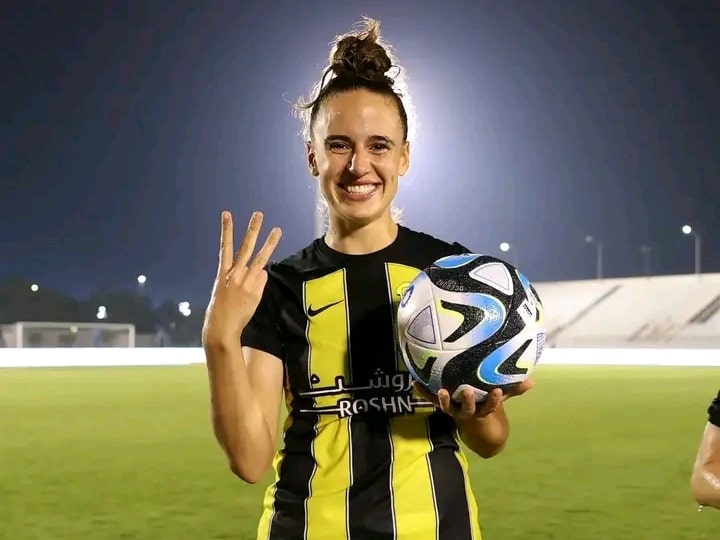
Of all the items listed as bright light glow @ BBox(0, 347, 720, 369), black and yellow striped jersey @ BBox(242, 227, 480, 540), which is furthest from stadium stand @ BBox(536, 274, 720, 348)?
black and yellow striped jersey @ BBox(242, 227, 480, 540)

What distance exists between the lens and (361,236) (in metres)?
Answer: 2.61

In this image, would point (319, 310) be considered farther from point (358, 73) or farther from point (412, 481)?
point (358, 73)

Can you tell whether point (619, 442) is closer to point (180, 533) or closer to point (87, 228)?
point (180, 533)

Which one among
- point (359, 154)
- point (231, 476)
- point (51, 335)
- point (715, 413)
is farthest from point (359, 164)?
point (51, 335)

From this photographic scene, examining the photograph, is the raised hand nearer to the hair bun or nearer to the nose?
the nose

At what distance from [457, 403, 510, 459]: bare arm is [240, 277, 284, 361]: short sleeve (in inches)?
20.5

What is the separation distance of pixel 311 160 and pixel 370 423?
2.47 ft

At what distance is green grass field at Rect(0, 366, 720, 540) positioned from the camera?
553 cm

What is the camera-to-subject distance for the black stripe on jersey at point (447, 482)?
2367mm

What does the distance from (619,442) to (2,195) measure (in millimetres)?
115302

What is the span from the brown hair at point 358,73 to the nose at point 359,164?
7.5 inches

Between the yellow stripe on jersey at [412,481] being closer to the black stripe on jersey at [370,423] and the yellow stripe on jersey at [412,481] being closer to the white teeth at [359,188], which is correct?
the black stripe on jersey at [370,423]

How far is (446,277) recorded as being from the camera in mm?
2398

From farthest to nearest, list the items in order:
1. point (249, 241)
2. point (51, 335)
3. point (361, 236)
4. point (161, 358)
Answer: point (51, 335)
point (161, 358)
point (361, 236)
point (249, 241)
